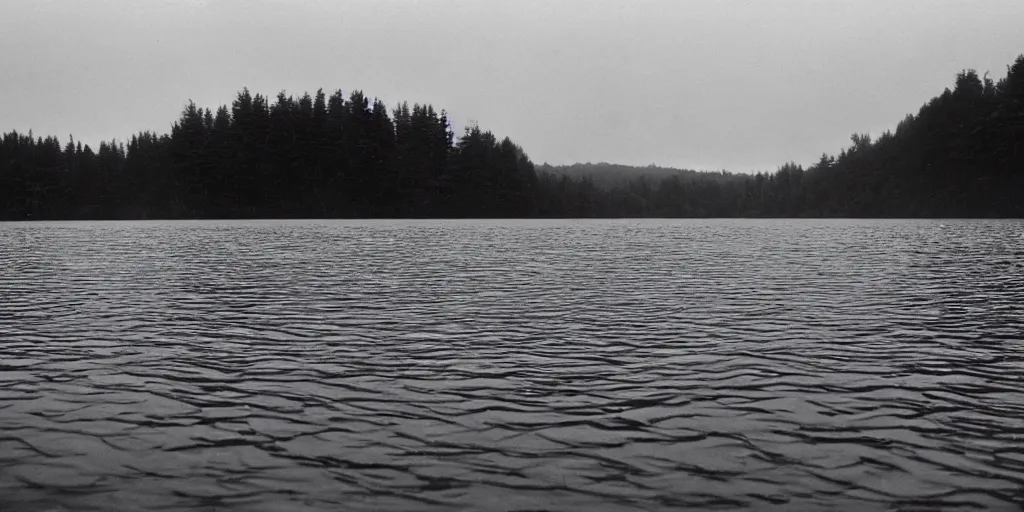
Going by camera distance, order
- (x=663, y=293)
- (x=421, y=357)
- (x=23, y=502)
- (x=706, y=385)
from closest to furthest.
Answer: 1. (x=23, y=502)
2. (x=706, y=385)
3. (x=421, y=357)
4. (x=663, y=293)

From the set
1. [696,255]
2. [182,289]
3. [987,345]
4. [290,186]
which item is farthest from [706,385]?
[290,186]

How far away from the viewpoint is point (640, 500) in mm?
9344

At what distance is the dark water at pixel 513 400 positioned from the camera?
9.76m

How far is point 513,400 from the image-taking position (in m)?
13.9

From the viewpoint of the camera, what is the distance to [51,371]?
54.0ft

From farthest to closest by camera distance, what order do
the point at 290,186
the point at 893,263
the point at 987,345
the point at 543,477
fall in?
the point at 290,186 → the point at 893,263 → the point at 987,345 → the point at 543,477

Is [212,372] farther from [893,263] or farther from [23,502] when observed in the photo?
[893,263]

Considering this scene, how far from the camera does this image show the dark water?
9758mm

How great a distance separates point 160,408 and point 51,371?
4551 mm

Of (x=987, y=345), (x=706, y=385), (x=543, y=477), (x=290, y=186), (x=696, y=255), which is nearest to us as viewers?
(x=543, y=477)

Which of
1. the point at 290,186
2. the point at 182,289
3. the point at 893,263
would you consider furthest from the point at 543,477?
the point at 290,186

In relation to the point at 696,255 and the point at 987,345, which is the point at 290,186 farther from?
the point at 987,345

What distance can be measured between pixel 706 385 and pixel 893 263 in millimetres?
33844

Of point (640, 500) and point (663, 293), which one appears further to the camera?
point (663, 293)
